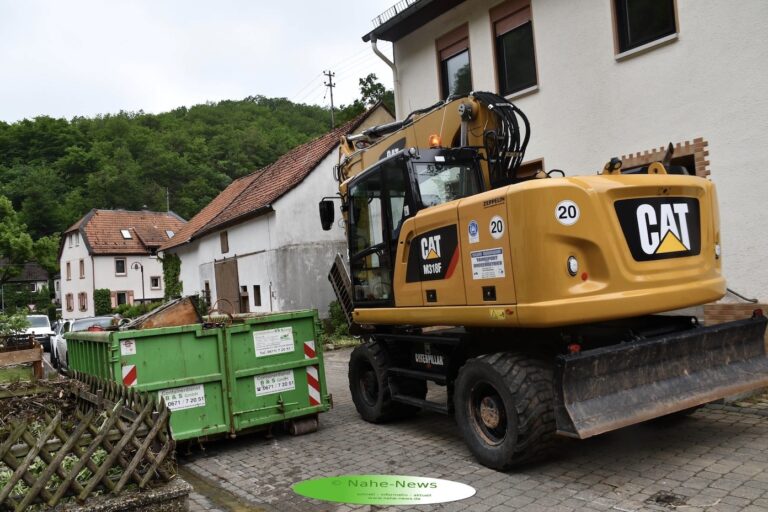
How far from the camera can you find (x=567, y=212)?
184 inches

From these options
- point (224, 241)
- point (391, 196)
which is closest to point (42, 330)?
point (224, 241)

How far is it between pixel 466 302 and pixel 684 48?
522 centimetres

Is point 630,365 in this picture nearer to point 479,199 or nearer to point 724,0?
point 479,199

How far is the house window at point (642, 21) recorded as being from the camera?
834 cm

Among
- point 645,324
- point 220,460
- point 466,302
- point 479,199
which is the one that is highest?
point 479,199

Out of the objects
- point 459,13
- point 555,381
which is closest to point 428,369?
point 555,381

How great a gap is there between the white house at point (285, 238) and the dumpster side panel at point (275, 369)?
10957mm

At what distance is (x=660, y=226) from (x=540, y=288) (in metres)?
1.26

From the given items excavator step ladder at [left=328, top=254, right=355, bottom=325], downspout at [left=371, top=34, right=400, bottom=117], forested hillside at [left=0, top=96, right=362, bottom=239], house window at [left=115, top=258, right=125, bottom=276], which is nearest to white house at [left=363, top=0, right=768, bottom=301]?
downspout at [left=371, top=34, right=400, bottom=117]

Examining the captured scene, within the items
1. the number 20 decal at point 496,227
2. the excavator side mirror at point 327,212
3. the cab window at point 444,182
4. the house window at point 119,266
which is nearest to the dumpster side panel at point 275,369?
the excavator side mirror at point 327,212

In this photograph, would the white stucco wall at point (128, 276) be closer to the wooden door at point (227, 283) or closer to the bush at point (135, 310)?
the bush at point (135, 310)

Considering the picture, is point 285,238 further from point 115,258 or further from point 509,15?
point 115,258

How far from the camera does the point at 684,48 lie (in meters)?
8.03

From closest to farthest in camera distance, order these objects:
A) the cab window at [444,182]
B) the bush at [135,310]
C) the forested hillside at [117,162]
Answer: the cab window at [444,182] → the bush at [135,310] → the forested hillside at [117,162]
